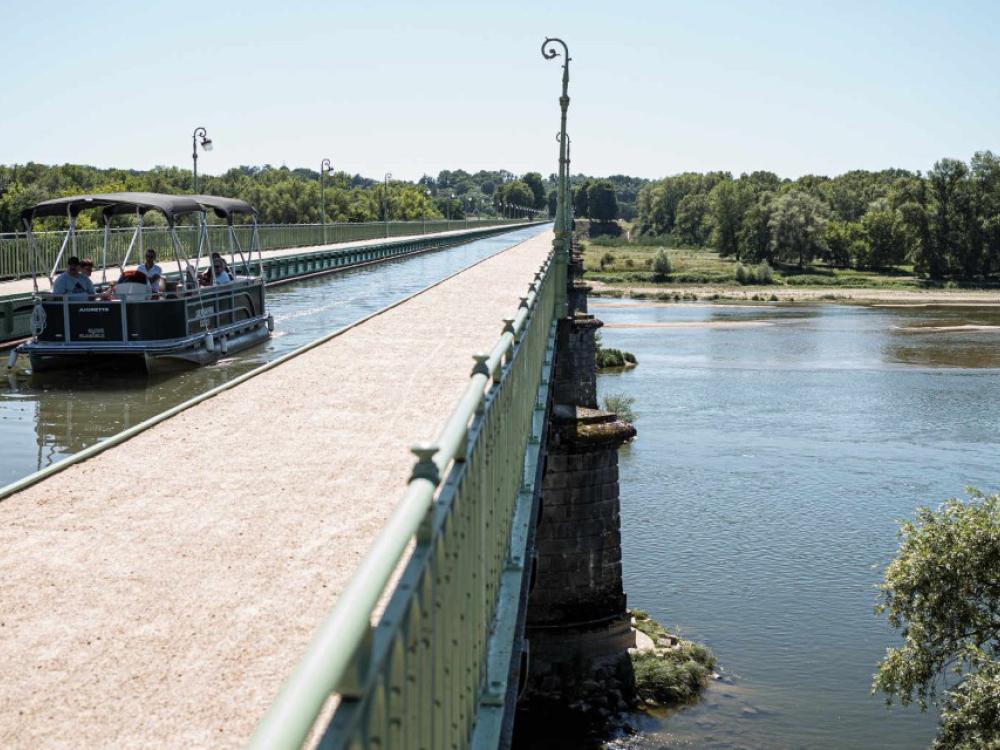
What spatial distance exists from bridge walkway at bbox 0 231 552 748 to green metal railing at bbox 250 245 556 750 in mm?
→ 708

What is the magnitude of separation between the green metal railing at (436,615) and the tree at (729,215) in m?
153

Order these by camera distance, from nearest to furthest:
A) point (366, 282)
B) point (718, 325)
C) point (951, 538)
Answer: point (951, 538) < point (366, 282) < point (718, 325)

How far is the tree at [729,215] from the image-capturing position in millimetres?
158875

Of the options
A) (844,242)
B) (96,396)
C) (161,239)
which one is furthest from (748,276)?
(96,396)

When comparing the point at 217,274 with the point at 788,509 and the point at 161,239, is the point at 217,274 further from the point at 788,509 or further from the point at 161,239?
the point at 161,239

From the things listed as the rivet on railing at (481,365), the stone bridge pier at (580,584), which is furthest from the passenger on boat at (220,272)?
the rivet on railing at (481,365)

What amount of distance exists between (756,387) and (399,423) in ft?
150

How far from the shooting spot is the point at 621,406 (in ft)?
152

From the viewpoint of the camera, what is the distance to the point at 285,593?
18.4ft

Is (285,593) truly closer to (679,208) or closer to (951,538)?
(951,538)

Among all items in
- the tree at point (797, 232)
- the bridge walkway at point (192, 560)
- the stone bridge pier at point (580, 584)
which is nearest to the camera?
the bridge walkway at point (192, 560)

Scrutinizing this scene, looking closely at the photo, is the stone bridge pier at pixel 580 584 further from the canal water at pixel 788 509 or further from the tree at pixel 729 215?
the tree at pixel 729 215

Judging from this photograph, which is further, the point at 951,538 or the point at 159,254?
the point at 159,254

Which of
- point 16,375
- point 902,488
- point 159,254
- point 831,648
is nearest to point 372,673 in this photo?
point 16,375
